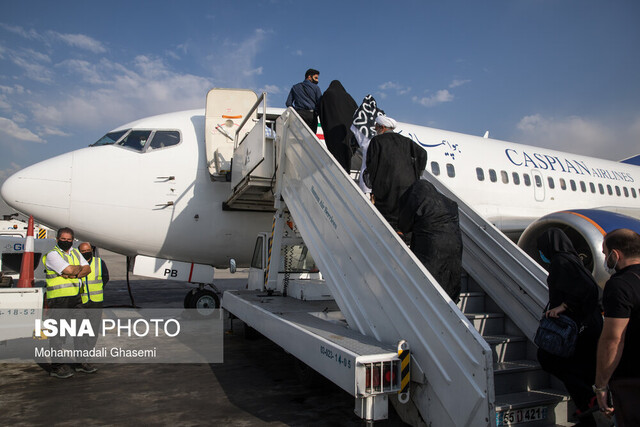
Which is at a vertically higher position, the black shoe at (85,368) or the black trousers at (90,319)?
the black trousers at (90,319)

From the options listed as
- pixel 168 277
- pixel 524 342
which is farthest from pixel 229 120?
pixel 524 342

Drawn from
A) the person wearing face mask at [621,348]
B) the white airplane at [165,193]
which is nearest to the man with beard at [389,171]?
the person wearing face mask at [621,348]

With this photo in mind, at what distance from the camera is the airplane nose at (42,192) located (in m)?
6.62

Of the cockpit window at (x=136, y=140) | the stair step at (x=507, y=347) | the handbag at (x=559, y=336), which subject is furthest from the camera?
the cockpit window at (x=136, y=140)

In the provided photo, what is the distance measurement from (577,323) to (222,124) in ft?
20.3

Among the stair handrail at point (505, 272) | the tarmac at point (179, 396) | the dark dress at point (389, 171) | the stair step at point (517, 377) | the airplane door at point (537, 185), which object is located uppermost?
the airplane door at point (537, 185)

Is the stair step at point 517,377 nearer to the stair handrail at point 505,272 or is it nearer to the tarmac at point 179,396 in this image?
the stair handrail at point 505,272

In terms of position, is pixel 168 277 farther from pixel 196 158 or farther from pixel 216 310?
pixel 196 158

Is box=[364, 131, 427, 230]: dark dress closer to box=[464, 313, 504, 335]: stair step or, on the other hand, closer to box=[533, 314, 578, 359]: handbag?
box=[464, 313, 504, 335]: stair step

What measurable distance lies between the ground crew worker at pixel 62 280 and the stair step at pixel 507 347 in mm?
4587

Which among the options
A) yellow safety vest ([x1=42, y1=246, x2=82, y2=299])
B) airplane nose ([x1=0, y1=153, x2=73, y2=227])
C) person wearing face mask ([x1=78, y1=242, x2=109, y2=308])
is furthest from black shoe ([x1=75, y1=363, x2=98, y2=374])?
airplane nose ([x1=0, y1=153, x2=73, y2=227])

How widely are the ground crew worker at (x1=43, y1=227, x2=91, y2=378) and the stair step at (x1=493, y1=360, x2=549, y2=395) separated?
15.1 ft

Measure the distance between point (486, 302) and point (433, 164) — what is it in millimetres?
4772

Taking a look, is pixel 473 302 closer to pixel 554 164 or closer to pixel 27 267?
pixel 27 267
